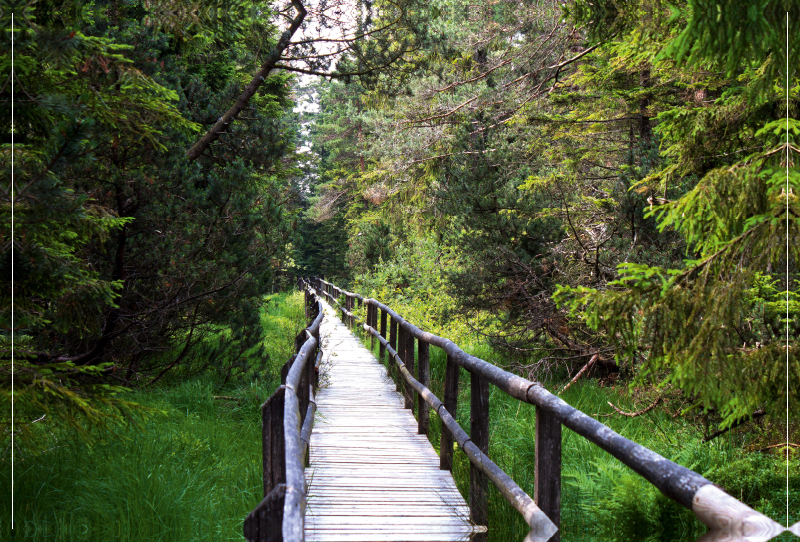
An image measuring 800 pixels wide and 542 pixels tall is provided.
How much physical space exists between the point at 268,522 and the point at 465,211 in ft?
31.6

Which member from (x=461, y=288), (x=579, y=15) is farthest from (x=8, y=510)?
(x=461, y=288)

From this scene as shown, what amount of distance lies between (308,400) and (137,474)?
1.53m

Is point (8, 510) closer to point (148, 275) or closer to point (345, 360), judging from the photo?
point (148, 275)

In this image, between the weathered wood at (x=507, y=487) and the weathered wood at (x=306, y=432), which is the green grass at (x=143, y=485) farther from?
the weathered wood at (x=507, y=487)

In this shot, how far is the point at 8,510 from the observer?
445cm

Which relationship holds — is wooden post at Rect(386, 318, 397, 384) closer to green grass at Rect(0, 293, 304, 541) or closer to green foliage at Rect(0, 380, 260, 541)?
green grass at Rect(0, 293, 304, 541)

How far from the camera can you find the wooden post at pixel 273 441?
314cm

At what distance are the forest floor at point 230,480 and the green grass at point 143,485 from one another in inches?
0.4

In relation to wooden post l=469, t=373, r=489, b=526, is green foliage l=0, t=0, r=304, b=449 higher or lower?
higher

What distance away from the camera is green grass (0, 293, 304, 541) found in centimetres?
436

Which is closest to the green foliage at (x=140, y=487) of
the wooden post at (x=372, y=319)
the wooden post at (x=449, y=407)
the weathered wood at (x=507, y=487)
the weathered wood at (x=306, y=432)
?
the weathered wood at (x=306, y=432)

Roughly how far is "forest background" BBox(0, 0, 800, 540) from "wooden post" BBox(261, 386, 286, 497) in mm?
1096

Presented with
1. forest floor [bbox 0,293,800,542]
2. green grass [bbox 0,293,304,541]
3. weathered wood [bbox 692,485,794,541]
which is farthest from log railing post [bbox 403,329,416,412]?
weathered wood [bbox 692,485,794,541]

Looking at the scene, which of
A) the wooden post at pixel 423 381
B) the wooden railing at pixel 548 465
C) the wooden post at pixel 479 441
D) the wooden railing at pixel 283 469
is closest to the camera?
the wooden railing at pixel 548 465
